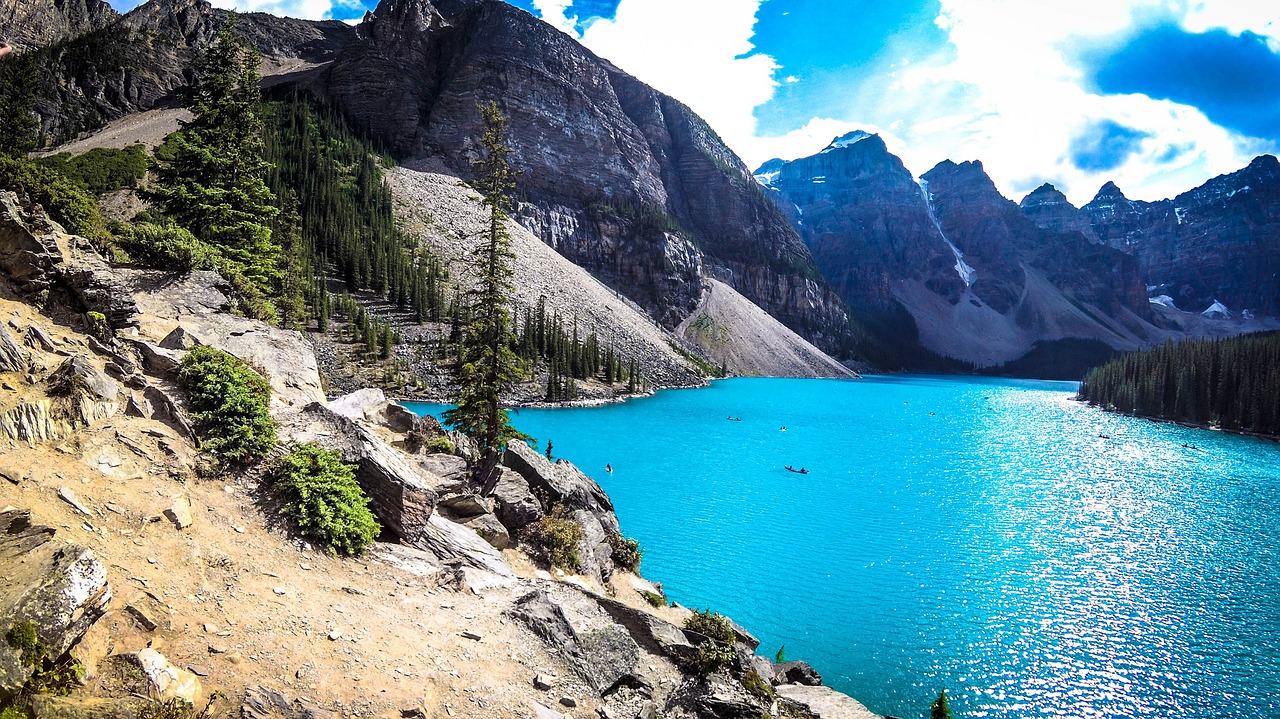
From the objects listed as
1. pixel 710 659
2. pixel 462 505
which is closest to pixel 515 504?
pixel 462 505

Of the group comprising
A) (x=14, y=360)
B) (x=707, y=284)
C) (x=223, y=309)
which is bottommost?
(x=14, y=360)

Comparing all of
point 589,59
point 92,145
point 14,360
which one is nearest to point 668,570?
point 14,360

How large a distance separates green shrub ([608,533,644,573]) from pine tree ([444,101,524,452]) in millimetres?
7352

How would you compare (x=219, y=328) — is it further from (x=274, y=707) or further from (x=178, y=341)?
(x=274, y=707)

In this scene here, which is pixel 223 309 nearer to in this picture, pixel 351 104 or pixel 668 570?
pixel 668 570

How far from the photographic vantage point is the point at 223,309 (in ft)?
60.3

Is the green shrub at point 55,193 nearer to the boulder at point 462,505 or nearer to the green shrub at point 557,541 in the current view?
the boulder at point 462,505

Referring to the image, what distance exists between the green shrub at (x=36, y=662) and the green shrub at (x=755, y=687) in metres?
12.5

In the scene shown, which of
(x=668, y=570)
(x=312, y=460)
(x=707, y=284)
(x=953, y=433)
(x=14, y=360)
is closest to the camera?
(x=14, y=360)

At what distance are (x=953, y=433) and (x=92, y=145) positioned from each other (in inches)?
6576

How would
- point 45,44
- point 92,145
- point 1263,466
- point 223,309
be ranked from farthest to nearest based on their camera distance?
point 45,44
point 92,145
point 1263,466
point 223,309

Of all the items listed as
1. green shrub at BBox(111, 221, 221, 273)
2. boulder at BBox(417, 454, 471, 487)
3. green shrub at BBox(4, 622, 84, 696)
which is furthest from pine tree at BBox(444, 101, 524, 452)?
green shrub at BBox(4, 622, 84, 696)

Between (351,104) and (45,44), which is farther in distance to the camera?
(351,104)

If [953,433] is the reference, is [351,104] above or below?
above
